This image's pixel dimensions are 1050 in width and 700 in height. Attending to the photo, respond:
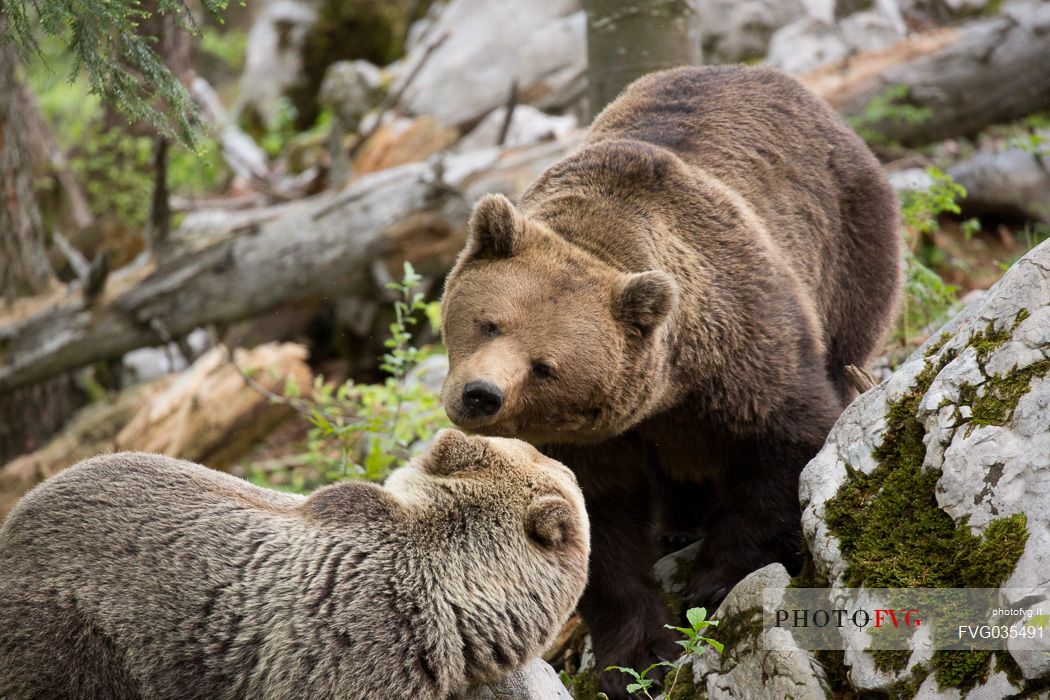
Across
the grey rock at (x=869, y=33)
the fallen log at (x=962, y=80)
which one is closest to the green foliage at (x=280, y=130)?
the grey rock at (x=869, y=33)

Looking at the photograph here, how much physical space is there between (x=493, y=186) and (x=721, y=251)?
5.45 metres

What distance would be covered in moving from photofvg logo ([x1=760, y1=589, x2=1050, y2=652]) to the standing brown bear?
73 centimetres

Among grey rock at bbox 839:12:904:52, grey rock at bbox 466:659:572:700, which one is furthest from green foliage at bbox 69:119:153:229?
grey rock at bbox 466:659:572:700

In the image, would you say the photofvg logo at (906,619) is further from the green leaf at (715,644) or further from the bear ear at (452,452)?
the bear ear at (452,452)

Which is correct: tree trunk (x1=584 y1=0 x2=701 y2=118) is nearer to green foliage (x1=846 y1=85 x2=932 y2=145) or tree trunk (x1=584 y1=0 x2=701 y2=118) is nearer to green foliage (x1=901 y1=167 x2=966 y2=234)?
green foliage (x1=901 y1=167 x2=966 y2=234)

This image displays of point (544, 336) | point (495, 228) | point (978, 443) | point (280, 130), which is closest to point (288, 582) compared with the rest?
point (544, 336)

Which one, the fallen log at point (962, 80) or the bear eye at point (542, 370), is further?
the fallen log at point (962, 80)

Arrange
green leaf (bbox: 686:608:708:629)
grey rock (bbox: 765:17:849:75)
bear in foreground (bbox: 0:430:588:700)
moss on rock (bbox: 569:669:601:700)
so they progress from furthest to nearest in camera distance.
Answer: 1. grey rock (bbox: 765:17:849:75)
2. moss on rock (bbox: 569:669:601:700)
3. green leaf (bbox: 686:608:708:629)
4. bear in foreground (bbox: 0:430:588:700)

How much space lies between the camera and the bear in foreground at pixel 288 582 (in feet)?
13.0

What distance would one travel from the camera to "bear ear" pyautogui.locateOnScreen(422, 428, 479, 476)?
174 inches

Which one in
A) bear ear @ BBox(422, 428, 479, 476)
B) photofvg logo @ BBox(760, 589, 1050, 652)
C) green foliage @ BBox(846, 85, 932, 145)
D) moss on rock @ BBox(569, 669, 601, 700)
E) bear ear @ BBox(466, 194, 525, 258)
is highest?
bear ear @ BBox(466, 194, 525, 258)

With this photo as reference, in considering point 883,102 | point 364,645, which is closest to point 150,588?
point 364,645

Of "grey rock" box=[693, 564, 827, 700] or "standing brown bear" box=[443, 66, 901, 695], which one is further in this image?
"standing brown bear" box=[443, 66, 901, 695]

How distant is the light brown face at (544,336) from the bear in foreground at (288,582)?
0.30 m
